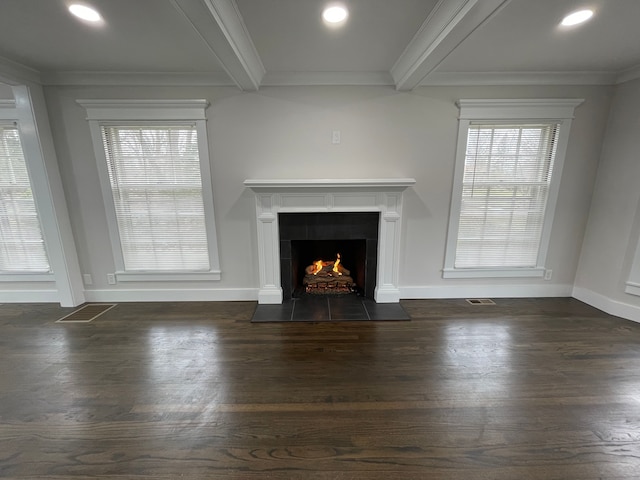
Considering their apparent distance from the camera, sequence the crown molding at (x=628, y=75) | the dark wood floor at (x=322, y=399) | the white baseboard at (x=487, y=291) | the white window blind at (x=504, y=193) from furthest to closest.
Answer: the white baseboard at (x=487, y=291) → the white window blind at (x=504, y=193) → the crown molding at (x=628, y=75) → the dark wood floor at (x=322, y=399)

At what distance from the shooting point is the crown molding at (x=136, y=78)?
2492 mm

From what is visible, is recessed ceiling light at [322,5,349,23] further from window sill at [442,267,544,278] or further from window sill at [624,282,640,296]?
window sill at [624,282,640,296]

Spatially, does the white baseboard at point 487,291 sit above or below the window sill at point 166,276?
below

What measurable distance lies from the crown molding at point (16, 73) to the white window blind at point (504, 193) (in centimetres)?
416

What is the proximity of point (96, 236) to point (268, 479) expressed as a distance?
300 centimetres

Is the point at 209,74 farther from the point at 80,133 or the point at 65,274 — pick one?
the point at 65,274

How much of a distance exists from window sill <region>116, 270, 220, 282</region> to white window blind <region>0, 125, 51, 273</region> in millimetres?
854

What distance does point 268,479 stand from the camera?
1230 mm

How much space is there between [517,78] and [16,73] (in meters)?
4.54

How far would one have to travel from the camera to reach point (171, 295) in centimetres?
305

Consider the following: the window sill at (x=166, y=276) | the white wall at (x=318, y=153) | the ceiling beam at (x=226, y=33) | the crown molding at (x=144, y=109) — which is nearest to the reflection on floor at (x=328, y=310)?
the white wall at (x=318, y=153)

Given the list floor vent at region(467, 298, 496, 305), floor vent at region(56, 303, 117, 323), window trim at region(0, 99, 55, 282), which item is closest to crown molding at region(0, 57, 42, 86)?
window trim at region(0, 99, 55, 282)

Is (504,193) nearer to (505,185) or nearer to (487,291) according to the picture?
(505,185)

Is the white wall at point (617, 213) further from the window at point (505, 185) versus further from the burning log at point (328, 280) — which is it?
the burning log at point (328, 280)
